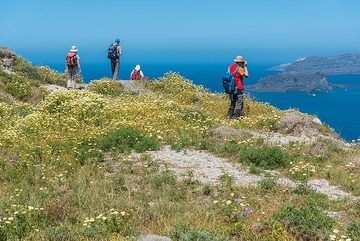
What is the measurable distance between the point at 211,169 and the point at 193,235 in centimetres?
572

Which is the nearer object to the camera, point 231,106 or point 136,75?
point 231,106

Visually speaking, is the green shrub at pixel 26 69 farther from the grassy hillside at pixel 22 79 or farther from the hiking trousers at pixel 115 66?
the hiking trousers at pixel 115 66

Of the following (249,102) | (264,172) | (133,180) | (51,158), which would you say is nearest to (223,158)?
(264,172)

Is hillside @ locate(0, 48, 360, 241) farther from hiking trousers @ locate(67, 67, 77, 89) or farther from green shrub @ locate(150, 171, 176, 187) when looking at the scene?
hiking trousers @ locate(67, 67, 77, 89)

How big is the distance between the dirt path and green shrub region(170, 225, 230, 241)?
406cm

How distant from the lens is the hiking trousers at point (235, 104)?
2397 cm

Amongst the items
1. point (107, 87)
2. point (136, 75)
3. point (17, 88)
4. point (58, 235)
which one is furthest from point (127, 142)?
point (136, 75)

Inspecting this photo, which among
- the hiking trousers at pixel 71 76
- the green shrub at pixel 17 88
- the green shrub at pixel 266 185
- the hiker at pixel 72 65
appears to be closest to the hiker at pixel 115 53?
the hiker at pixel 72 65

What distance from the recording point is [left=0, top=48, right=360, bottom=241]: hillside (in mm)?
10359

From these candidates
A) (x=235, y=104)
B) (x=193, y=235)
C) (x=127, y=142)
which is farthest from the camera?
(x=235, y=104)

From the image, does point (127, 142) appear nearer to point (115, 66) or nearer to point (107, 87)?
point (107, 87)

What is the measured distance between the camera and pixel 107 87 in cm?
3003

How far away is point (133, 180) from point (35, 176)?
258 centimetres

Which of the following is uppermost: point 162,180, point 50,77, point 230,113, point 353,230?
point 50,77
